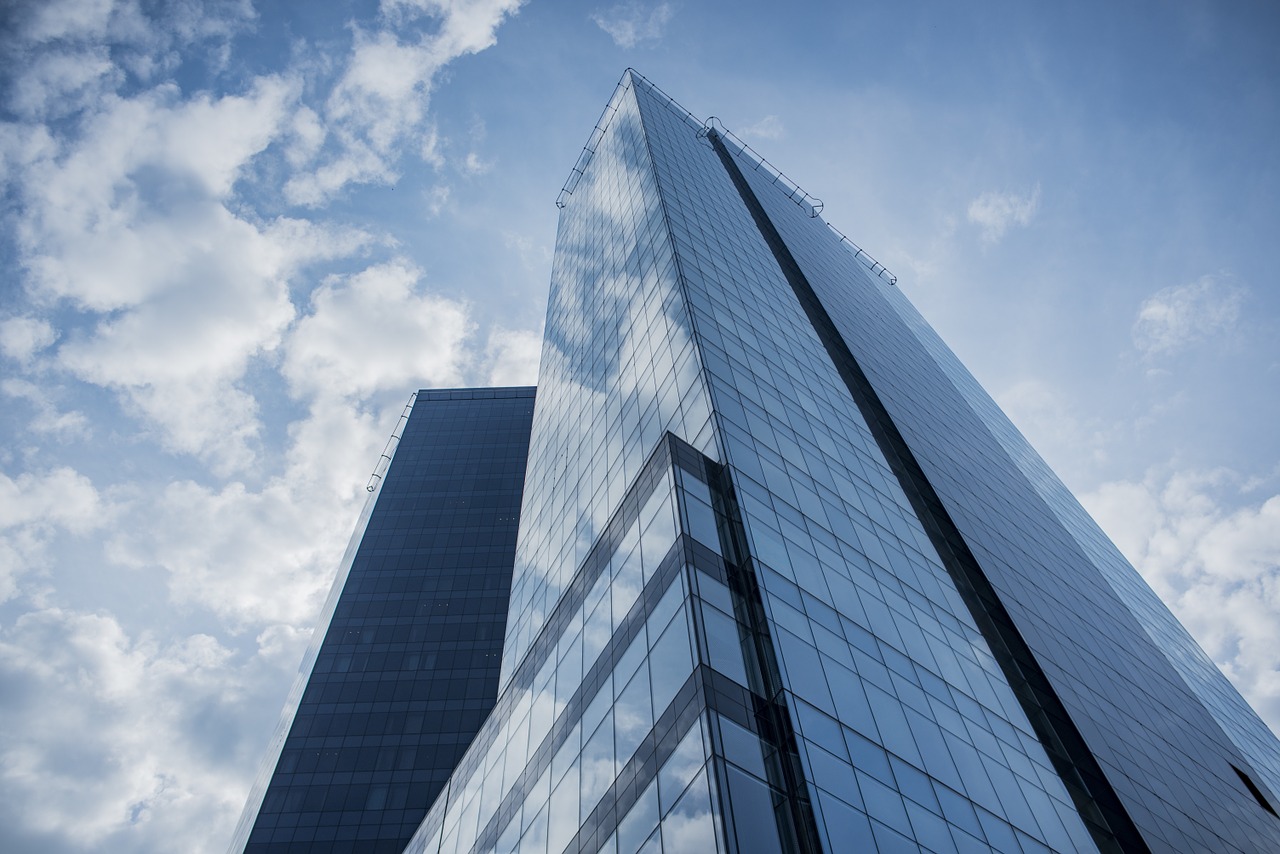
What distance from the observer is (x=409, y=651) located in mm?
97938

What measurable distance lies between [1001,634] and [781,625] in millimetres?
22336

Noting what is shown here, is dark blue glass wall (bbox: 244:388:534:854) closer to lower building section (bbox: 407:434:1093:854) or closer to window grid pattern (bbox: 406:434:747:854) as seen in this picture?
window grid pattern (bbox: 406:434:747:854)

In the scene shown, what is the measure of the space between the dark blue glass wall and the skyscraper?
39.7 metres

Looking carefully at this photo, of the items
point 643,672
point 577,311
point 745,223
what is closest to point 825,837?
point 643,672

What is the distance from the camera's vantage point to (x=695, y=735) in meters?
23.2

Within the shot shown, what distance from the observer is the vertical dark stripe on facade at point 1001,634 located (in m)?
36.1

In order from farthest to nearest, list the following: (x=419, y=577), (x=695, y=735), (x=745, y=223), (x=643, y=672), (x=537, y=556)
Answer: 1. (x=419, y=577)
2. (x=745, y=223)
3. (x=537, y=556)
4. (x=643, y=672)
5. (x=695, y=735)

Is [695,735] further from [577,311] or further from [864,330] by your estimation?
[864,330]

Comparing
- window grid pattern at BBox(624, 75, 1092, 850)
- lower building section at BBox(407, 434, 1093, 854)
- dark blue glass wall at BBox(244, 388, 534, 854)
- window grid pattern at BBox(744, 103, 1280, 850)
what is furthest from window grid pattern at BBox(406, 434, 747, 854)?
dark blue glass wall at BBox(244, 388, 534, 854)

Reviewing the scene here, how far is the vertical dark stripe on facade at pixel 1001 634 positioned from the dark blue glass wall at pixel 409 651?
56301mm

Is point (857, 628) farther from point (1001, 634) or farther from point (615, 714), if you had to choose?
point (1001, 634)

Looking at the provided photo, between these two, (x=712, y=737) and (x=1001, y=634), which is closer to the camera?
(x=712, y=737)

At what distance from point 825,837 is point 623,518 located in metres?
16.9

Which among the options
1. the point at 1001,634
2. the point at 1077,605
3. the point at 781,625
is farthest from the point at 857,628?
the point at 1077,605
